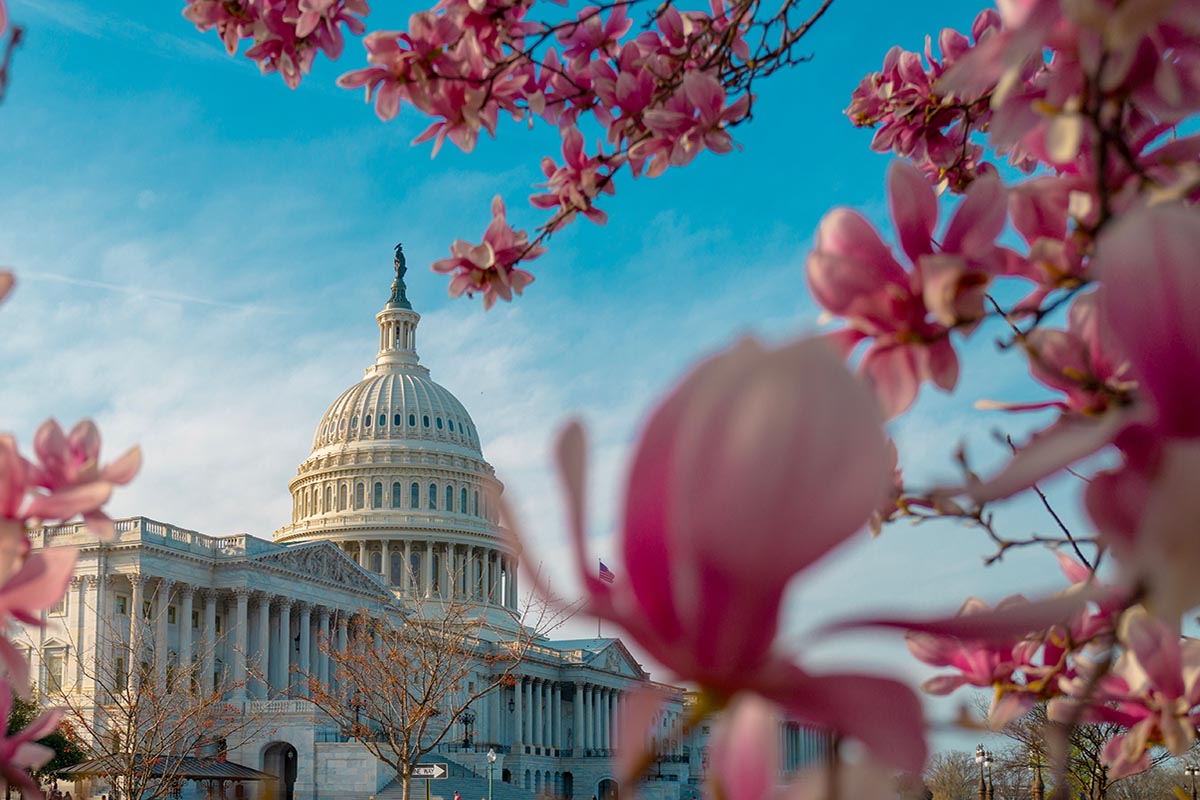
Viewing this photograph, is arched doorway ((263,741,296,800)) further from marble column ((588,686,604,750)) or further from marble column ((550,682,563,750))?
marble column ((588,686,604,750))

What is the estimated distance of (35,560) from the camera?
1.18 metres

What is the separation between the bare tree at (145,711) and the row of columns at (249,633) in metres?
0.35

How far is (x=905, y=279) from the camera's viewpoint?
50.4 inches

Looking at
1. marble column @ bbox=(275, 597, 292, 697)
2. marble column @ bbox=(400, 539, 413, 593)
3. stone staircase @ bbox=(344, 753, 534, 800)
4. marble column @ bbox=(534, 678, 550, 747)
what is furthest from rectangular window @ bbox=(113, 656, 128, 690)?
marble column @ bbox=(534, 678, 550, 747)

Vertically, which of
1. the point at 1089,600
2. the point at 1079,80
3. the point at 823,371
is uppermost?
the point at 1079,80

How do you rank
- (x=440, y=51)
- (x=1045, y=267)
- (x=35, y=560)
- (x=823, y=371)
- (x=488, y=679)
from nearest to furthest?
(x=823, y=371)
(x=35, y=560)
(x=1045, y=267)
(x=440, y=51)
(x=488, y=679)

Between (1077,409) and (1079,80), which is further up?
(1079,80)

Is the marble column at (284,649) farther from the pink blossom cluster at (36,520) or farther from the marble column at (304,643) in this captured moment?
the pink blossom cluster at (36,520)

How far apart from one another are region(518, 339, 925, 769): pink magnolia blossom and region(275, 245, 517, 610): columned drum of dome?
81.1 metres

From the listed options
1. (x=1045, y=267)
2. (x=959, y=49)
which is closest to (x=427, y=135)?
(x=959, y=49)

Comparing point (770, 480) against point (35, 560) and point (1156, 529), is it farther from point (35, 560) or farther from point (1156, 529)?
point (35, 560)

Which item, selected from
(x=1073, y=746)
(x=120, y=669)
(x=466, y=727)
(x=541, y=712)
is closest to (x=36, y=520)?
(x=1073, y=746)

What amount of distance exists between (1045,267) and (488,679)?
244 feet

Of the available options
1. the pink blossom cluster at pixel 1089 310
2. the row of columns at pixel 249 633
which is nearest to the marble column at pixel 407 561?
the row of columns at pixel 249 633
